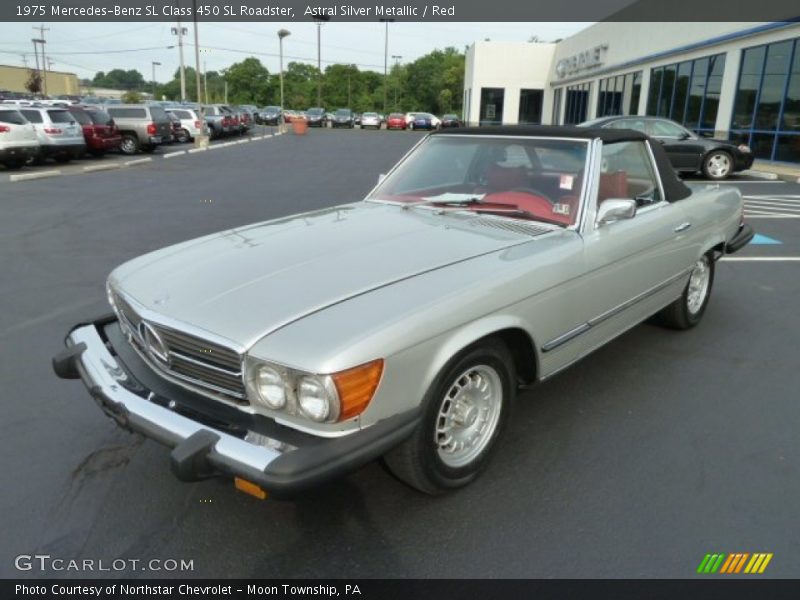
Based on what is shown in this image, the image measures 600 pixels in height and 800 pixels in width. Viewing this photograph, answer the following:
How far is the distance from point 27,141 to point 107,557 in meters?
17.3

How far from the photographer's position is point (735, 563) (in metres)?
2.53

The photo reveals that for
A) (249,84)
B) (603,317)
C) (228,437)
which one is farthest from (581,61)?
(249,84)

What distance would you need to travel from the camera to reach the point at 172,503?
9.41 ft

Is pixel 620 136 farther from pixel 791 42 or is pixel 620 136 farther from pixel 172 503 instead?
pixel 791 42

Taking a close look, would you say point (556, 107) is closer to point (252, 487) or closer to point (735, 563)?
point (735, 563)

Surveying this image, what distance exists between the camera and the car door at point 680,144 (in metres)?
15.2

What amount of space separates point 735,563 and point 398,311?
1.68m

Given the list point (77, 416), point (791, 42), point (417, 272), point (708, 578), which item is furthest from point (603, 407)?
point (791, 42)

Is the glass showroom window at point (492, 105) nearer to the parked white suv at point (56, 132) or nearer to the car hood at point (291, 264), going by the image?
the parked white suv at point (56, 132)

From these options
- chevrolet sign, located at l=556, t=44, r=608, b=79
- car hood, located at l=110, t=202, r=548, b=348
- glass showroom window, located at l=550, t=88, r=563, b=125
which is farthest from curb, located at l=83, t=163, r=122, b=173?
glass showroom window, located at l=550, t=88, r=563, b=125

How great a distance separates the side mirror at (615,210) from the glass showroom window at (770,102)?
16.3 m

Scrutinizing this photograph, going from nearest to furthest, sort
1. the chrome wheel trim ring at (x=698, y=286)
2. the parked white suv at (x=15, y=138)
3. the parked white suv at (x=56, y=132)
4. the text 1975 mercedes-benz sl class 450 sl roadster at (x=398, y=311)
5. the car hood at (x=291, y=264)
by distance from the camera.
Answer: the text 1975 mercedes-benz sl class 450 sl roadster at (x=398, y=311) < the car hood at (x=291, y=264) < the chrome wheel trim ring at (x=698, y=286) < the parked white suv at (x=15, y=138) < the parked white suv at (x=56, y=132)

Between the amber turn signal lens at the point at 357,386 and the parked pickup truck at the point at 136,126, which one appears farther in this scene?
the parked pickup truck at the point at 136,126

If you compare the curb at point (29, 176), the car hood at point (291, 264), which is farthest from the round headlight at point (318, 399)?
the curb at point (29, 176)
